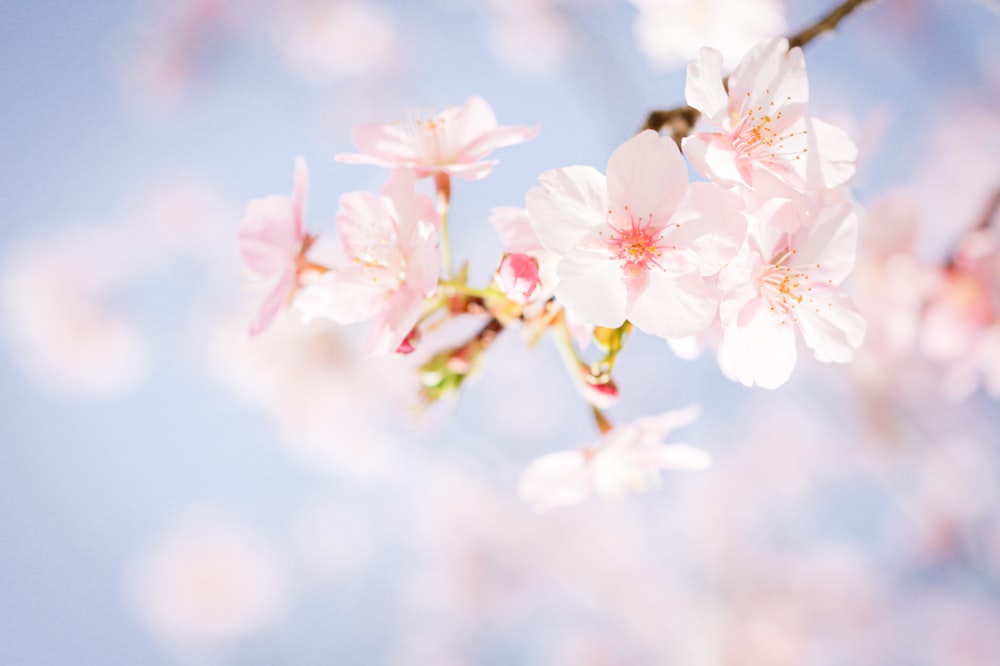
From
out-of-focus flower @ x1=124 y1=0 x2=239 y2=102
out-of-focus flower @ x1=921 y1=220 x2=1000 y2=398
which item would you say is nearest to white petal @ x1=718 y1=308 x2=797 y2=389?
out-of-focus flower @ x1=921 y1=220 x2=1000 y2=398

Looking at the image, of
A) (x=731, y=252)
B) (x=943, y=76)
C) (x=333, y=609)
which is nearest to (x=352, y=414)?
(x=333, y=609)

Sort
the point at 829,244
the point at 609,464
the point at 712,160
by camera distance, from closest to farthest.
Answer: the point at 712,160, the point at 829,244, the point at 609,464

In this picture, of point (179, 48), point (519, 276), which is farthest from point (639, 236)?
point (179, 48)

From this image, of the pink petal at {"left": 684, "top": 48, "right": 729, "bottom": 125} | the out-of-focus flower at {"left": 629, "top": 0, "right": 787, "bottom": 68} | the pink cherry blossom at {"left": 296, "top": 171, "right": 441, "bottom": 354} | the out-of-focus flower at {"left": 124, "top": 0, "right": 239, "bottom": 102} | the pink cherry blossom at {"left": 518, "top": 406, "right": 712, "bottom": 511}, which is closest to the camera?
the pink petal at {"left": 684, "top": 48, "right": 729, "bottom": 125}

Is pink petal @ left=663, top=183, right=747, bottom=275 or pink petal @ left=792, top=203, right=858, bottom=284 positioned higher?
pink petal @ left=663, top=183, right=747, bottom=275

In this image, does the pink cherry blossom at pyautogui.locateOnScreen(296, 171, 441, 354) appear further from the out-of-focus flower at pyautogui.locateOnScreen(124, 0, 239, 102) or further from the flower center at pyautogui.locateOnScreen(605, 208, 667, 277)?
the out-of-focus flower at pyautogui.locateOnScreen(124, 0, 239, 102)

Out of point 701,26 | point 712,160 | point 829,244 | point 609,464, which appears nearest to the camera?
point 712,160

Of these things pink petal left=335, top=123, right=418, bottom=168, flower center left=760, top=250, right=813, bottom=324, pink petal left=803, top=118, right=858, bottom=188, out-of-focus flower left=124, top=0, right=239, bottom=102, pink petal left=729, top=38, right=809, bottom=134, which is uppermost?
out-of-focus flower left=124, top=0, right=239, bottom=102

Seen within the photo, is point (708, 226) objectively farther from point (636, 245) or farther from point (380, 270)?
point (380, 270)
